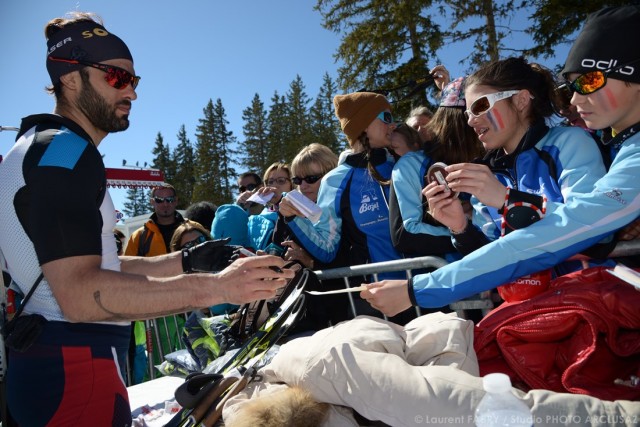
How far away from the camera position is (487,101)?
265 centimetres

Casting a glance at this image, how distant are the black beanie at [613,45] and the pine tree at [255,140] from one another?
1998 inches

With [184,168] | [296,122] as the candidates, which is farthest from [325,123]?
[184,168]

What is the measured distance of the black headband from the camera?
2.40m

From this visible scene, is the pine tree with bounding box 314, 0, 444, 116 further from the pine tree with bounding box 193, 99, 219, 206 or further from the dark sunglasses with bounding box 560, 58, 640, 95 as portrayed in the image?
the pine tree with bounding box 193, 99, 219, 206

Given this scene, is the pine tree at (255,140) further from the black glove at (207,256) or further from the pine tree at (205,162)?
the black glove at (207,256)

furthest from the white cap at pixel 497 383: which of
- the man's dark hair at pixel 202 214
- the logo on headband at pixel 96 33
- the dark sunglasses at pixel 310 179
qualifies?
the man's dark hair at pixel 202 214

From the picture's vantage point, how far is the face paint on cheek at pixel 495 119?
104 inches

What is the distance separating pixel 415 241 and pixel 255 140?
2045 inches

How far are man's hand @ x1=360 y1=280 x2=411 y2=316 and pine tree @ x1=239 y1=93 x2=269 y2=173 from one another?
50.4 meters

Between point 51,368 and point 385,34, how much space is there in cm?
1978

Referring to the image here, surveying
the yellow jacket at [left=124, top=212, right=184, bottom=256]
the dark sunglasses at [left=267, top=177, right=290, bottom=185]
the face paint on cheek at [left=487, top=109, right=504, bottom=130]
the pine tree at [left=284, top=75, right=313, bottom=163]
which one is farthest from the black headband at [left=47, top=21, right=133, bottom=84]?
the pine tree at [left=284, top=75, right=313, bottom=163]

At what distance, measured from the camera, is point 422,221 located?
3312 millimetres

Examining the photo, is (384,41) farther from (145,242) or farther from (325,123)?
(325,123)

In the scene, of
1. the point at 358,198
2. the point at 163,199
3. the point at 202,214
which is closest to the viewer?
the point at 358,198
